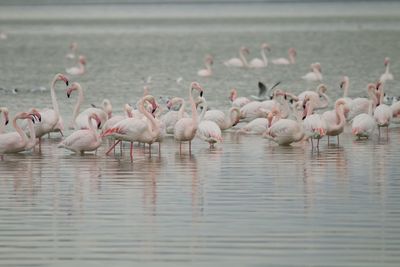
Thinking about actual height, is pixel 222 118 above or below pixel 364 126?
above

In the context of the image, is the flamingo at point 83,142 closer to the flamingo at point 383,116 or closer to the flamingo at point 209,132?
the flamingo at point 209,132

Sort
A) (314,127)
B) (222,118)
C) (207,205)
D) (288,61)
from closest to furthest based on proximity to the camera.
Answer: (207,205) → (314,127) → (222,118) → (288,61)

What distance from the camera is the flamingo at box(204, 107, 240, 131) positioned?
18047 millimetres

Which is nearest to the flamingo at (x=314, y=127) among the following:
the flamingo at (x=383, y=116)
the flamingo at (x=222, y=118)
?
the flamingo at (x=383, y=116)

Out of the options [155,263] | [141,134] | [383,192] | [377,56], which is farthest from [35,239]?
[377,56]

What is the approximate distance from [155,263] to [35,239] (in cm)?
140

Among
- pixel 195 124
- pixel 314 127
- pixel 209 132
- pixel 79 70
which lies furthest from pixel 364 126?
pixel 79 70

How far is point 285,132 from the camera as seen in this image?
16.3 meters

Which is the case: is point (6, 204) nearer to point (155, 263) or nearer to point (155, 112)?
point (155, 263)

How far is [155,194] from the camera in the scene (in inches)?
490

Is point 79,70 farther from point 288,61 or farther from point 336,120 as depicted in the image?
point 336,120

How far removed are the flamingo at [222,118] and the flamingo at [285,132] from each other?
62.7 inches

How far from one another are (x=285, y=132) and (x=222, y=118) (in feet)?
6.88

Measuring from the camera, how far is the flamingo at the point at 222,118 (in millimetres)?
18047
